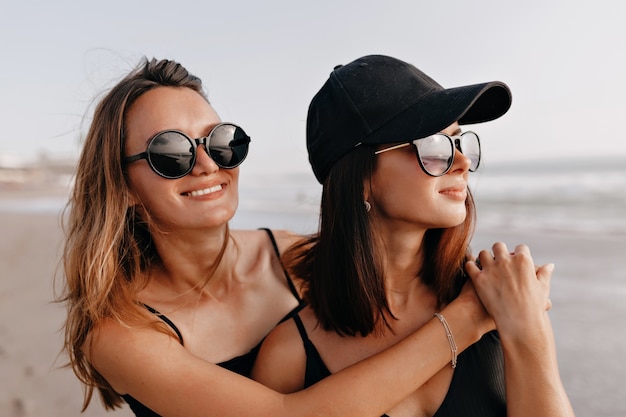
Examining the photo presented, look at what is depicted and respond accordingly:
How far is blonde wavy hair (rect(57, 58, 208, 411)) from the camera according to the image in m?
2.68

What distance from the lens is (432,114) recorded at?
212 cm

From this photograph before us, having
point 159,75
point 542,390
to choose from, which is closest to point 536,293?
point 542,390

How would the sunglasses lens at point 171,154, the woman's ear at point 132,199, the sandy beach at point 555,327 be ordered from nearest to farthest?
the sunglasses lens at point 171,154 → the woman's ear at point 132,199 → the sandy beach at point 555,327

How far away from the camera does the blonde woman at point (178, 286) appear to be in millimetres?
2234

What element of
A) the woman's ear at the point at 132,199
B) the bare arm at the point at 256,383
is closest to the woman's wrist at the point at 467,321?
the bare arm at the point at 256,383

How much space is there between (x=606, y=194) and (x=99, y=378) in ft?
49.8

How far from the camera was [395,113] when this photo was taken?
2186 millimetres

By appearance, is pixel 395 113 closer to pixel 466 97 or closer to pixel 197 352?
pixel 466 97

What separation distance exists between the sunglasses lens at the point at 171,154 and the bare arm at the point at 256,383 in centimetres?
76

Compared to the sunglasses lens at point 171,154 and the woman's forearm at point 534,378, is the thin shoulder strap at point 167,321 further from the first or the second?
the woman's forearm at point 534,378

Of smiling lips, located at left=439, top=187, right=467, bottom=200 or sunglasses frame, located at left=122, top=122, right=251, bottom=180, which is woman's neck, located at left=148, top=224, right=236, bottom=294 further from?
smiling lips, located at left=439, top=187, right=467, bottom=200

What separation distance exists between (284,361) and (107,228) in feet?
Result: 3.66

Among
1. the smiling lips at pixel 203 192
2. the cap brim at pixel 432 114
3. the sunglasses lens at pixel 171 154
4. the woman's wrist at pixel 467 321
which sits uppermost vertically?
the cap brim at pixel 432 114

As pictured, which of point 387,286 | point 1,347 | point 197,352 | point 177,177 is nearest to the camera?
point 387,286
